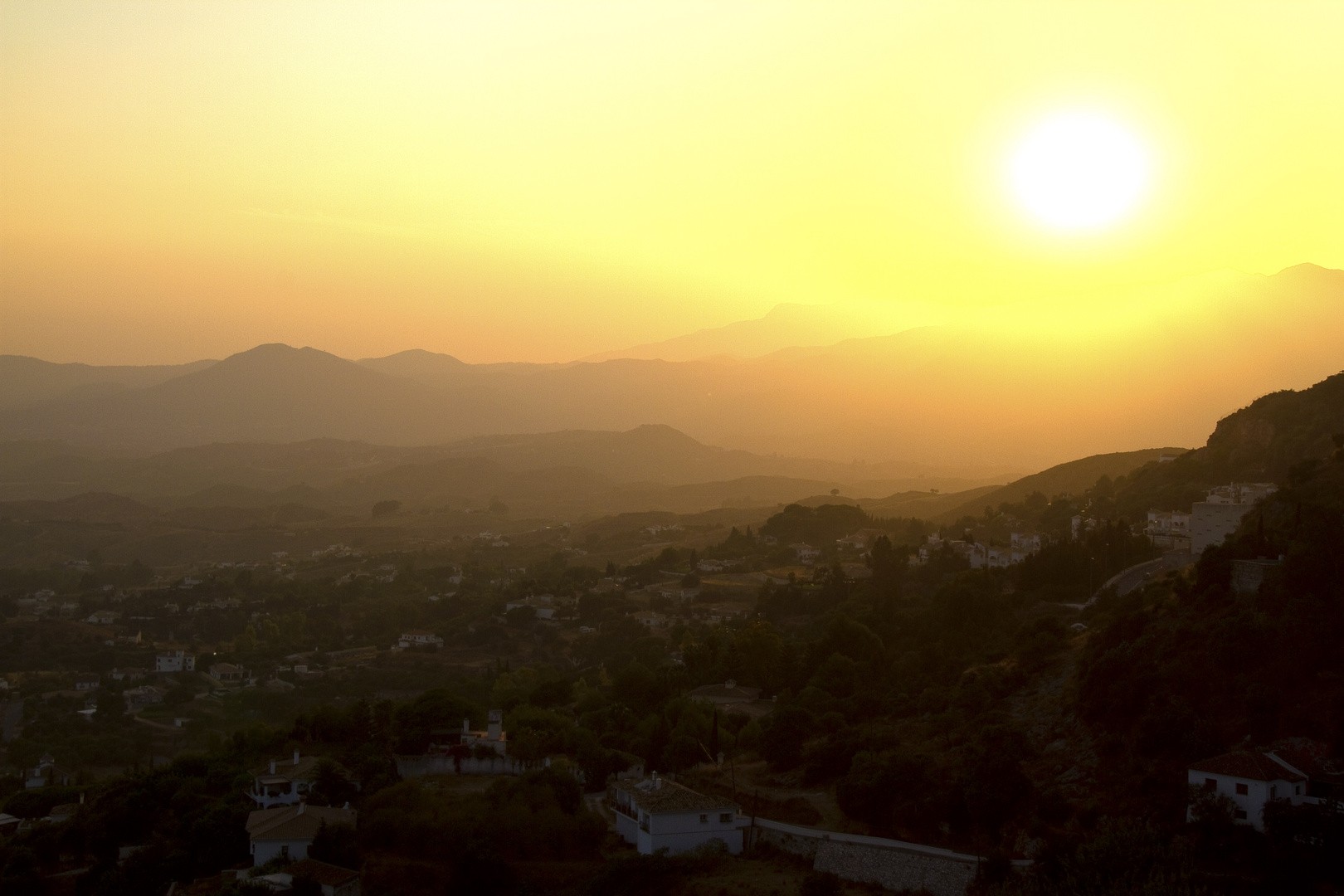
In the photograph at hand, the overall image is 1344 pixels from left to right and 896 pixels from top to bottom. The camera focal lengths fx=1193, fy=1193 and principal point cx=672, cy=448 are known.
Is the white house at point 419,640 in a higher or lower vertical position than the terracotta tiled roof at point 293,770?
lower

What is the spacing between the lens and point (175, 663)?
40969 millimetres

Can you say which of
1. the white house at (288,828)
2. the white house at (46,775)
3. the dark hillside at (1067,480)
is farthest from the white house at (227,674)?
the dark hillside at (1067,480)

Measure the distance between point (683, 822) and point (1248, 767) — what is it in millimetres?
7786

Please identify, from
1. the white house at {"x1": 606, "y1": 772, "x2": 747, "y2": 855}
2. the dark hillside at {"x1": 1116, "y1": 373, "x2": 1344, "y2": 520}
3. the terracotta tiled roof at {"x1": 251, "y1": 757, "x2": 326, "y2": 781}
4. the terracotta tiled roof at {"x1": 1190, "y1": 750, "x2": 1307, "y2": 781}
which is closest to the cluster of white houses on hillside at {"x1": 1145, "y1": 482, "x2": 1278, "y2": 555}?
the dark hillside at {"x1": 1116, "y1": 373, "x2": 1344, "y2": 520}

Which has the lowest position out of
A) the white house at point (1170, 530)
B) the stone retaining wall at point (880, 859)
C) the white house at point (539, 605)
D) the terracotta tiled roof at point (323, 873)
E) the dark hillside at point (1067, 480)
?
the terracotta tiled roof at point (323, 873)

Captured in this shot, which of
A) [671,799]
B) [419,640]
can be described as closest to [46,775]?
[419,640]

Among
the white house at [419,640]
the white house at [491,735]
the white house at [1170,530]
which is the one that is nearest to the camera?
the white house at [491,735]

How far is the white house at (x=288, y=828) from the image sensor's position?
→ 18281 mm

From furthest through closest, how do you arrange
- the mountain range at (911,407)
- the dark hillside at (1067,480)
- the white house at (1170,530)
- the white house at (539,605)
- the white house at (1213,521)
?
the mountain range at (911,407) → the dark hillside at (1067,480) → the white house at (539,605) → the white house at (1170,530) → the white house at (1213,521)

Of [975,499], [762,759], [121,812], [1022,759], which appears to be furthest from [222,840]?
[975,499]

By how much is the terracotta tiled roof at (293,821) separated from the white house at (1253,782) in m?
12.7

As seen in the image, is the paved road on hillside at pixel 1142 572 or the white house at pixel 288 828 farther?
the paved road on hillside at pixel 1142 572

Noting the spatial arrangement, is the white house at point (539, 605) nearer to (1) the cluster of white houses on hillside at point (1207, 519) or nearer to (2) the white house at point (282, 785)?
(1) the cluster of white houses on hillside at point (1207, 519)

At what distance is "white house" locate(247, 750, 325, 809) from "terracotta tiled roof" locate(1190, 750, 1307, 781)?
561 inches
